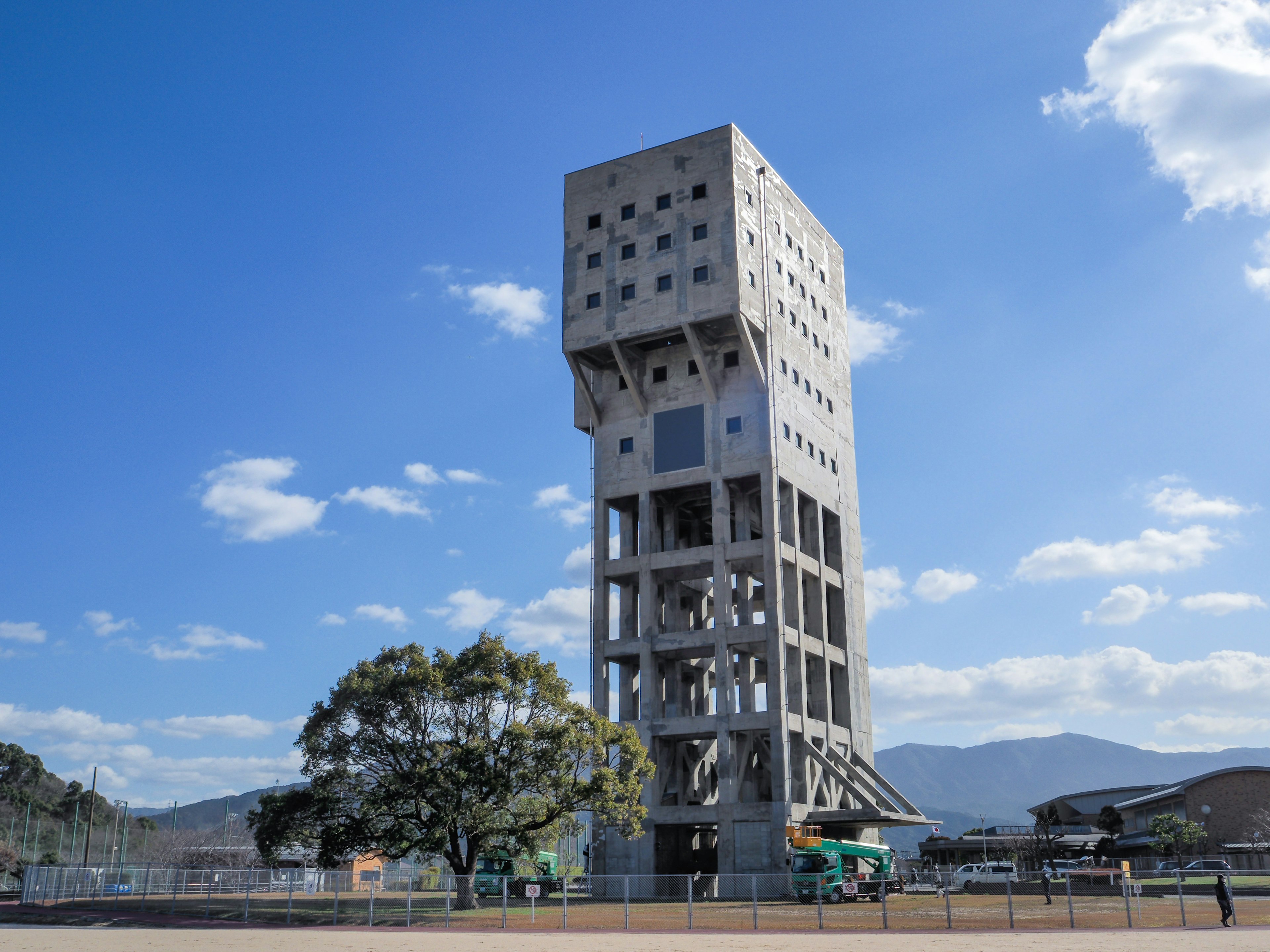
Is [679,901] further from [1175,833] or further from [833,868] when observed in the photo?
[1175,833]

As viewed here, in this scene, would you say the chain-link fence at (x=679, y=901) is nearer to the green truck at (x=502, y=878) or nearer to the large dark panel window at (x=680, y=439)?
the green truck at (x=502, y=878)

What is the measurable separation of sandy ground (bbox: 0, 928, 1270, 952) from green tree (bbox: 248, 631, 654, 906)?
10.7 meters

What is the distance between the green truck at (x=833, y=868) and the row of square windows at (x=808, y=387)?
28.5 m

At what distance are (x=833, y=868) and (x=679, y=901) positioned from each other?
8.56 metres

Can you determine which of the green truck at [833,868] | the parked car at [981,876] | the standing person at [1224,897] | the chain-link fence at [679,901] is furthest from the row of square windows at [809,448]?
the standing person at [1224,897]

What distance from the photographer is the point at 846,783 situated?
64.5m

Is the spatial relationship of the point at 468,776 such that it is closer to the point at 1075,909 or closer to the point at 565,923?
the point at 565,923

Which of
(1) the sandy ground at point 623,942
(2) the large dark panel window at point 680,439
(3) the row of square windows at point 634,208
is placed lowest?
(1) the sandy ground at point 623,942

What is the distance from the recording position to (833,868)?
53.0 m

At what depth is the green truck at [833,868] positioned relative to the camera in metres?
51.4

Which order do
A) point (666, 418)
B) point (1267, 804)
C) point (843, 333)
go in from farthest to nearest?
point (1267, 804) < point (843, 333) < point (666, 418)

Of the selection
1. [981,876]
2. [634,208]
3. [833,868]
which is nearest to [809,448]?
[634,208]

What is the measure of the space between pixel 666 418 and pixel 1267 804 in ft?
217

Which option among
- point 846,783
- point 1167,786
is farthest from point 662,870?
point 1167,786
